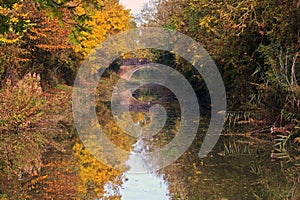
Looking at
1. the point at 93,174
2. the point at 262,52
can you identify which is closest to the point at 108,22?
the point at 262,52

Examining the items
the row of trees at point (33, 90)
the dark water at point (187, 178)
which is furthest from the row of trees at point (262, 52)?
the row of trees at point (33, 90)

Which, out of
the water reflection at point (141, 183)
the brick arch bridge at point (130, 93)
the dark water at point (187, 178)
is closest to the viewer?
the dark water at point (187, 178)

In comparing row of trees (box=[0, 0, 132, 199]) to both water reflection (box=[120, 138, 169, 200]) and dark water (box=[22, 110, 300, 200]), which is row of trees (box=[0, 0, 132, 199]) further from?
water reflection (box=[120, 138, 169, 200])

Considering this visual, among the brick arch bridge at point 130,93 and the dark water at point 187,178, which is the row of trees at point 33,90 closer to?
the dark water at point 187,178

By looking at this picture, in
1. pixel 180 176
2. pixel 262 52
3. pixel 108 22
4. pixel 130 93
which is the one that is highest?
pixel 108 22

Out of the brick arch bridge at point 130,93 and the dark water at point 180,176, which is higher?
the brick arch bridge at point 130,93

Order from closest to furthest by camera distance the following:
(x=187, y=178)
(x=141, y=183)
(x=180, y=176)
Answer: (x=187, y=178) < (x=141, y=183) < (x=180, y=176)

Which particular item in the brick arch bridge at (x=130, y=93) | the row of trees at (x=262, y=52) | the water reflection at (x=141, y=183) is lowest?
the water reflection at (x=141, y=183)

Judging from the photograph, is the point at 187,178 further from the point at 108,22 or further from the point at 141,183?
the point at 108,22

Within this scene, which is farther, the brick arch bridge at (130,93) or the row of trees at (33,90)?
the brick arch bridge at (130,93)

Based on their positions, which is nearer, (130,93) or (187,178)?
(187,178)

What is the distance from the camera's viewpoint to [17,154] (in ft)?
41.2

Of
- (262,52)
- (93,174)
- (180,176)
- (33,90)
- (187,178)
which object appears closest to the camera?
(187,178)

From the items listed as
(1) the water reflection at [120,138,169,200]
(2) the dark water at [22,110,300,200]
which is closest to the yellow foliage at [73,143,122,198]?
(2) the dark water at [22,110,300,200]
